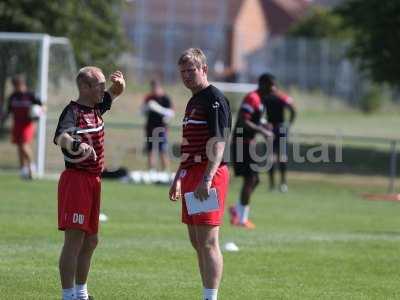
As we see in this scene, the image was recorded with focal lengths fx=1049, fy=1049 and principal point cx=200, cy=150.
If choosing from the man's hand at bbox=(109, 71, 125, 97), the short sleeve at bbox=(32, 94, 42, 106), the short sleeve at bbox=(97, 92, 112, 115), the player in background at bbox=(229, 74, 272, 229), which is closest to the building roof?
the short sleeve at bbox=(32, 94, 42, 106)

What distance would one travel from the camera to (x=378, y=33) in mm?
32812

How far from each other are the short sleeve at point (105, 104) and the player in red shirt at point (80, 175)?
0.11 metres

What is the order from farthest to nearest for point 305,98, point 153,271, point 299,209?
1. point 305,98
2. point 299,209
3. point 153,271

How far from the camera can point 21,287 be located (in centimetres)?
985

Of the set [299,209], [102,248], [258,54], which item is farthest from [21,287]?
[258,54]

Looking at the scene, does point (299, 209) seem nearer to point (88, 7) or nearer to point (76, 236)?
point (76, 236)

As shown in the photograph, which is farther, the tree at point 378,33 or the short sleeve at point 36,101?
the tree at point 378,33

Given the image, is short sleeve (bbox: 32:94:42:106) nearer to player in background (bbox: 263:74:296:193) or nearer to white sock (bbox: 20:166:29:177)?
white sock (bbox: 20:166:29:177)

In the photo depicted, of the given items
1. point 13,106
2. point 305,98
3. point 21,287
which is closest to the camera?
point 21,287

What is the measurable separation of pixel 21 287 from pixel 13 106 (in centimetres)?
1458

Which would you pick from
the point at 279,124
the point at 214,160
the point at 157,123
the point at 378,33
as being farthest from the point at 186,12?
the point at 214,160

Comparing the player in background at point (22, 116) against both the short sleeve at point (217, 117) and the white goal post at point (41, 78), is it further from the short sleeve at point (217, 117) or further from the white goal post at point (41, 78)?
the short sleeve at point (217, 117)

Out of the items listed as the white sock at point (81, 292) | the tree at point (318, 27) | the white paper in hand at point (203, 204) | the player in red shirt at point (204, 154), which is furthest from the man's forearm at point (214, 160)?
the tree at point (318, 27)

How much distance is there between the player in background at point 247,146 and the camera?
16.3 meters
